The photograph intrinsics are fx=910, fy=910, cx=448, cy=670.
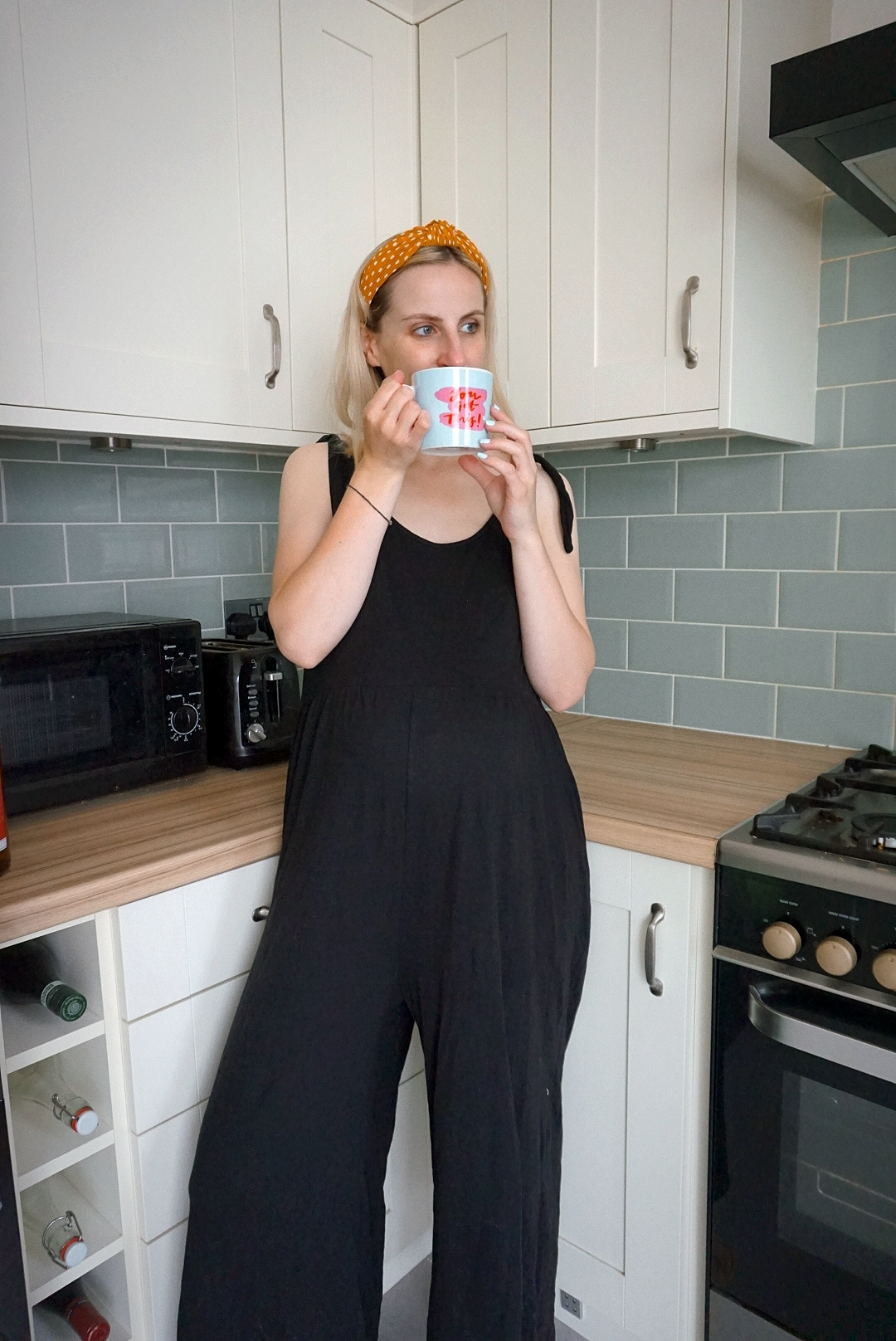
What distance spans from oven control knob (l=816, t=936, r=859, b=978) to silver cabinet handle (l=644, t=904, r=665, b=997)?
0.73ft

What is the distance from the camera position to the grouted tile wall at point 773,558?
153cm

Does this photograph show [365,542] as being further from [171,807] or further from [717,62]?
[717,62]

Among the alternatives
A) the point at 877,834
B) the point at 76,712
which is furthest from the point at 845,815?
the point at 76,712

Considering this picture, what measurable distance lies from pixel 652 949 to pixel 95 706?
0.87 meters

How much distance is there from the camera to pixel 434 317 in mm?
1111

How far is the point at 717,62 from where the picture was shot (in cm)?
133

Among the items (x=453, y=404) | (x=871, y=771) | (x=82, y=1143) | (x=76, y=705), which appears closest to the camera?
(x=453, y=404)

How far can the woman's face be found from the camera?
111 cm

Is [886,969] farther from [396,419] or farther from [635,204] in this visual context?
[635,204]

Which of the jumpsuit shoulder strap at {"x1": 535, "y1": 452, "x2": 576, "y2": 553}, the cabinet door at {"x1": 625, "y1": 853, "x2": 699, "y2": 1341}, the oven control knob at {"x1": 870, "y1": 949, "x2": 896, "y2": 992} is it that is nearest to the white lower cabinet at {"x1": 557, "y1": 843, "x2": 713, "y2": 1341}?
the cabinet door at {"x1": 625, "y1": 853, "x2": 699, "y2": 1341}

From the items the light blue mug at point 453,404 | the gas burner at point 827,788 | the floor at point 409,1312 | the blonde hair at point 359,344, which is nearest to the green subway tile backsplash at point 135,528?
the blonde hair at point 359,344

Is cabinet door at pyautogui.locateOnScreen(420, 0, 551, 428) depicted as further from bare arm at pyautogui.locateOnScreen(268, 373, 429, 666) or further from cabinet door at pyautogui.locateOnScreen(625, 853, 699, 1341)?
cabinet door at pyautogui.locateOnScreen(625, 853, 699, 1341)

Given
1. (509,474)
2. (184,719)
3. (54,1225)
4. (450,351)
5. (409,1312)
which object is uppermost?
(450,351)

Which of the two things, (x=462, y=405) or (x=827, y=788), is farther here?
(x=827, y=788)
